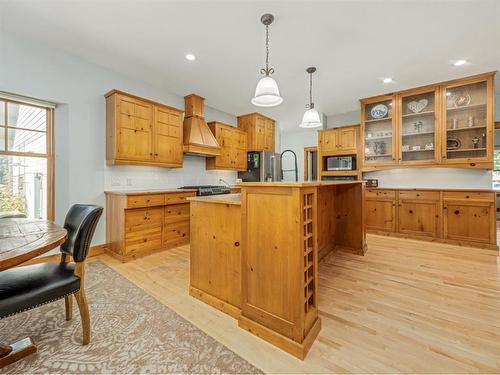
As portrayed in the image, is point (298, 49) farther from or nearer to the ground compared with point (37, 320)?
farther from the ground

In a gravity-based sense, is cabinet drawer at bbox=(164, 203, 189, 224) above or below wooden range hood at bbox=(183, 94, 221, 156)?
below

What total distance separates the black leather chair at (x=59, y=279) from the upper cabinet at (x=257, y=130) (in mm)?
4387

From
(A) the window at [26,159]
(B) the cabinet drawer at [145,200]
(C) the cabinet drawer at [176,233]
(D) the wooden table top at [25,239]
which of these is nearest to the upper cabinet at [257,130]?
(C) the cabinet drawer at [176,233]

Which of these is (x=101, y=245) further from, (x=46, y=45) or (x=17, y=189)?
(x=46, y=45)

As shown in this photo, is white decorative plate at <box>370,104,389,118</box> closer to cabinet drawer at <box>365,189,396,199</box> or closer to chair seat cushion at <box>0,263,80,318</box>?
cabinet drawer at <box>365,189,396,199</box>

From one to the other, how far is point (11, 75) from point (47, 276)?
2.65 meters

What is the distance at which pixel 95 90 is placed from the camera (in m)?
3.34

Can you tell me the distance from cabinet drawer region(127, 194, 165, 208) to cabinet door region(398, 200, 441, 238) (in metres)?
4.22

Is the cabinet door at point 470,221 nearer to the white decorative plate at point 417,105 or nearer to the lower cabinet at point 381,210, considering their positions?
the lower cabinet at point 381,210

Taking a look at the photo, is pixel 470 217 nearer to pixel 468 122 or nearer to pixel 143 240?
pixel 468 122

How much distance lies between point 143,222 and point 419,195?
4.64 metres

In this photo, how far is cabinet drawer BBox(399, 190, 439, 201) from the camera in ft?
12.8

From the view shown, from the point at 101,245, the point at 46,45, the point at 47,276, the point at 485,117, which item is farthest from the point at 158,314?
the point at 485,117

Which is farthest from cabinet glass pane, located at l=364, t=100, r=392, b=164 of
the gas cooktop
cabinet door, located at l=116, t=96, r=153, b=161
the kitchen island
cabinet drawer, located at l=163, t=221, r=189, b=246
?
cabinet door, located at l=116, t=96, r=153, b=161
